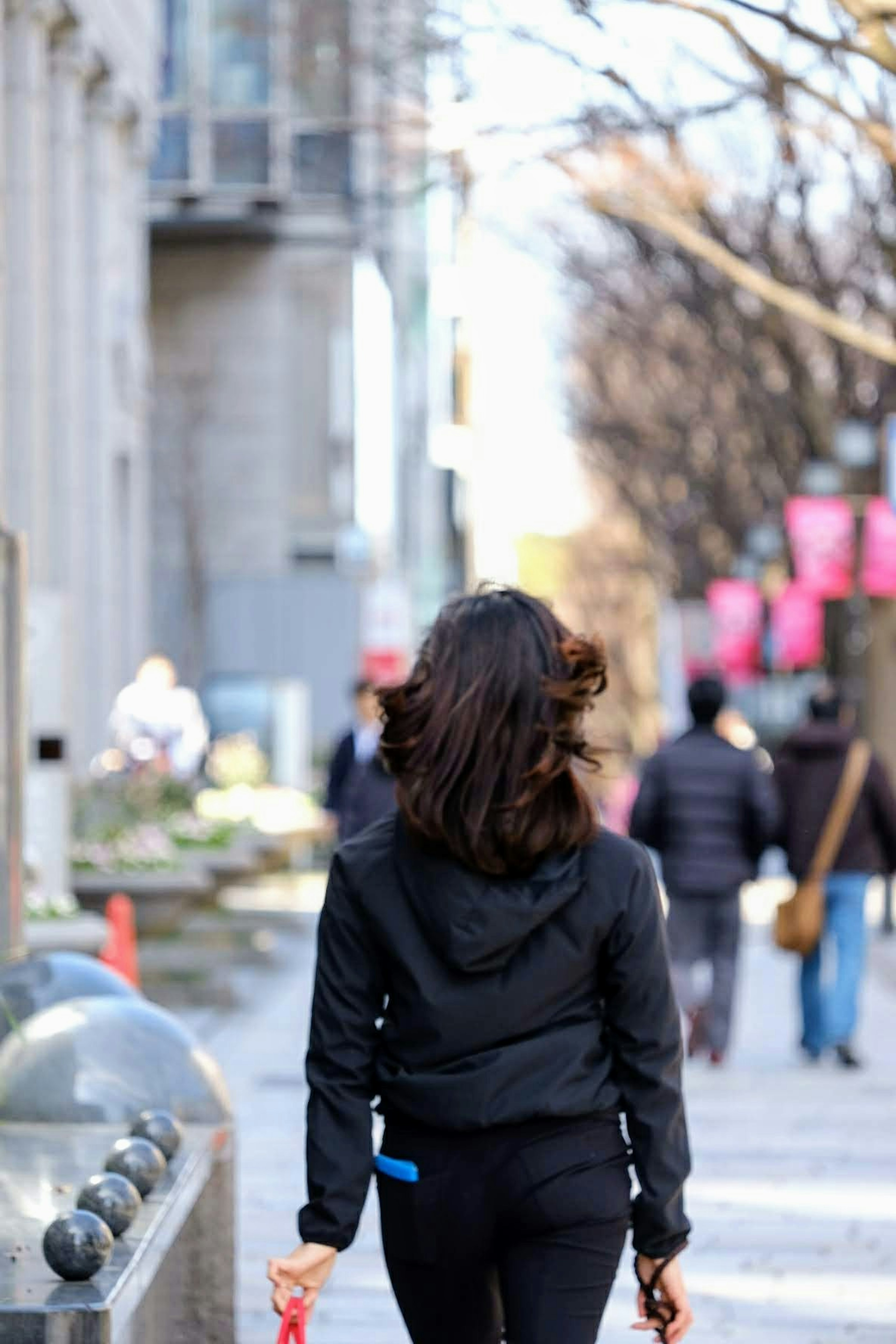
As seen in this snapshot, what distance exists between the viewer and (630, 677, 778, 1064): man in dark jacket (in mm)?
12320

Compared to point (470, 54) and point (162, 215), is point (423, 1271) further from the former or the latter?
point (162, 215)

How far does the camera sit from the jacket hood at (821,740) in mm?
12906

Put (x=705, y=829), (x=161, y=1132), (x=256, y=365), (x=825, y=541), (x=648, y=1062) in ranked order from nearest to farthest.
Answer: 1. (x=648, y=1062)
2. (x=161, y=1132)
3. (x=705, y=829)
4. (x=825, y=541)
5. (x=256, y=365)

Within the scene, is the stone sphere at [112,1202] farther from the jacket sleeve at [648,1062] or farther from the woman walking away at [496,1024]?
the jacket sleeve at [648,1062]

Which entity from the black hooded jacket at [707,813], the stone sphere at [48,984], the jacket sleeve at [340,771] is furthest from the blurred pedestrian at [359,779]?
the stone sphere at [48,984]

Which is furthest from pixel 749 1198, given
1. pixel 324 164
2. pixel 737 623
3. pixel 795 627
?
pixel 324 164

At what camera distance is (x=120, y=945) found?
1298cm

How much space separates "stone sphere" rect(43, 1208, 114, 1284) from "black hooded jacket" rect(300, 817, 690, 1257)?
30.6 inches

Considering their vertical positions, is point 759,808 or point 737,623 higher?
point 759,808

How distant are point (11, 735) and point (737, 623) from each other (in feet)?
125

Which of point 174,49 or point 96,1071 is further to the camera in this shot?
point 174,49

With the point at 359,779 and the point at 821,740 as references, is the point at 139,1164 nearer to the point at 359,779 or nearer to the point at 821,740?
the point at 821,740

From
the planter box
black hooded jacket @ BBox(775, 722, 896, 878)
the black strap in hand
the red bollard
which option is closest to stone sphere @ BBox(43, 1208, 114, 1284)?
the black strap in hand

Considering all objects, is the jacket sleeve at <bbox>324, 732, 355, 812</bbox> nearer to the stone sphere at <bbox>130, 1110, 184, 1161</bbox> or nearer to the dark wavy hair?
the stone sphere at <bbox>130, 1110, 184, 1161</bbox>
